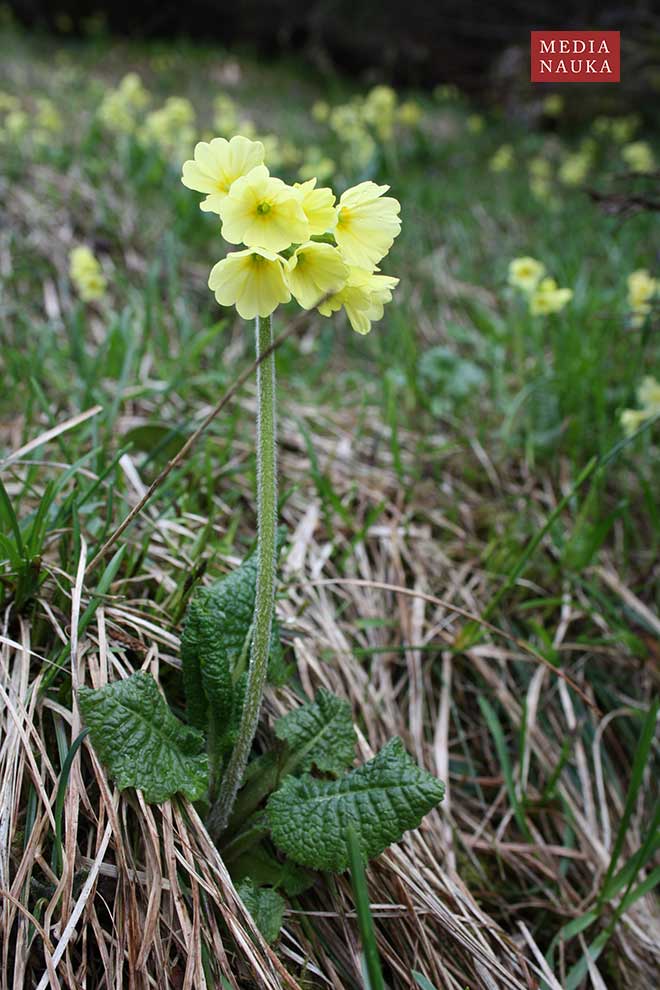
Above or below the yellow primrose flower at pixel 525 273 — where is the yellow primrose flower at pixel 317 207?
below

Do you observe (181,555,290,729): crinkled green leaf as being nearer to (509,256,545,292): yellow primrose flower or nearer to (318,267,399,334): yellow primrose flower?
(318,267,399,334): yellow primrose flower

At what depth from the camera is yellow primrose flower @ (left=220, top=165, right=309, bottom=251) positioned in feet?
3.25

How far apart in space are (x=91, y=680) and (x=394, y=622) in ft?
→ 2.54

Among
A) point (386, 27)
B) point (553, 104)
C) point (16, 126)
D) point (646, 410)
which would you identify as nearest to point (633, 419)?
point (646, 410)

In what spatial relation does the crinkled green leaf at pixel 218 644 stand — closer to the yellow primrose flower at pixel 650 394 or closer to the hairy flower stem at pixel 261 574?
the hairy flower stem at pixel 261 574

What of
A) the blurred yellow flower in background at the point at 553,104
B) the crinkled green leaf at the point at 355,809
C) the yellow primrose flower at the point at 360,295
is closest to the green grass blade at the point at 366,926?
the crinkled green leaf at the point at 355,809

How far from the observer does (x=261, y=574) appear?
117 cm

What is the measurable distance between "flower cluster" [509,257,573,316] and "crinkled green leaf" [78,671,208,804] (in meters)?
1.98

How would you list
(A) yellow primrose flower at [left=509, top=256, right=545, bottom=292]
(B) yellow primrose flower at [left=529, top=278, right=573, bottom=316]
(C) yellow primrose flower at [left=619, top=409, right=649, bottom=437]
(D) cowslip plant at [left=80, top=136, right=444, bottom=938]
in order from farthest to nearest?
(A) yellow primrose flower at [left=509, top=256, right=545, bottom=292] → (B) yellow primrose flower at [left=529, top=278, right=573, bottom=316] → (C) yellow primrose flower at [left=619, top=409, right=649, bottom=437] → (D) cowslip plant at [left=80, top=136, right=444, bottom=938]

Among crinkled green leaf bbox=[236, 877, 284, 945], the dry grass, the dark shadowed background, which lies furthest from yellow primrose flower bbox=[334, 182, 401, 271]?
the dark shadowed background

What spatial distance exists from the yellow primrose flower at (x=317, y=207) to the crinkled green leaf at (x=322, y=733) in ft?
2.67

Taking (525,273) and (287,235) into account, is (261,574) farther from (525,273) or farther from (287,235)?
(525,273)

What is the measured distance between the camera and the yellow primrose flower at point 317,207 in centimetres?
102

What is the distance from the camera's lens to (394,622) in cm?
185
